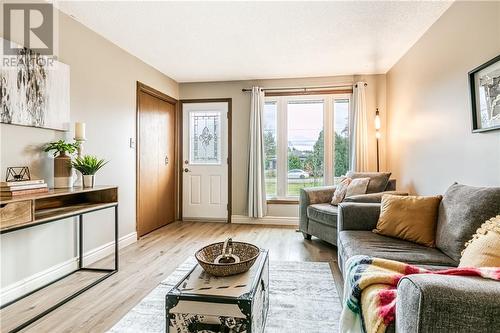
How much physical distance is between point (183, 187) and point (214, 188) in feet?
1.78

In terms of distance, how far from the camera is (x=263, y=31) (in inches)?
111

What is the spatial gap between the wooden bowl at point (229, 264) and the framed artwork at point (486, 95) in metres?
1.77

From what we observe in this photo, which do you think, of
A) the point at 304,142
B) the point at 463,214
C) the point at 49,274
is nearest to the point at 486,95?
the point at 463,214

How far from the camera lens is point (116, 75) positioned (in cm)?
319

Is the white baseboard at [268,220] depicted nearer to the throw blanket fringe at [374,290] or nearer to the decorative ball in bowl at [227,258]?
the decorative ball in bowl at [227,258]

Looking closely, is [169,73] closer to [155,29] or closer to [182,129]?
[182,129]

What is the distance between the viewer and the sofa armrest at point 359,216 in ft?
7.54

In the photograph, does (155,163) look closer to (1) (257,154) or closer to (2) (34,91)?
(1) (257,154)

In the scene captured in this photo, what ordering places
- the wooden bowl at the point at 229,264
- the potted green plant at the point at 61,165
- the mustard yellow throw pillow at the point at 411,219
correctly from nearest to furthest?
1. the wooden bowl at the point at 229,264
2. the mustard yellow throw pillow at the point at 411,219
3. the potted green plant at the point at 61,165

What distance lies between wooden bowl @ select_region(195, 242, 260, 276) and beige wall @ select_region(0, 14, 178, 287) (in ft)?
5.02

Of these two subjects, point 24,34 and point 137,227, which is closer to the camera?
point 24,34

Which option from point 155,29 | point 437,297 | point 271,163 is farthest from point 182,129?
point 437,297

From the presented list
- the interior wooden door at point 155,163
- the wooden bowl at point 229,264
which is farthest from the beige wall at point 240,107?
the wooden bowl at point 229,264

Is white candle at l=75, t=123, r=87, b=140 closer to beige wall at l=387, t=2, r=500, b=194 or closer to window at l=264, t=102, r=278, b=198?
window at l=264, t=102, r=278, b=198
